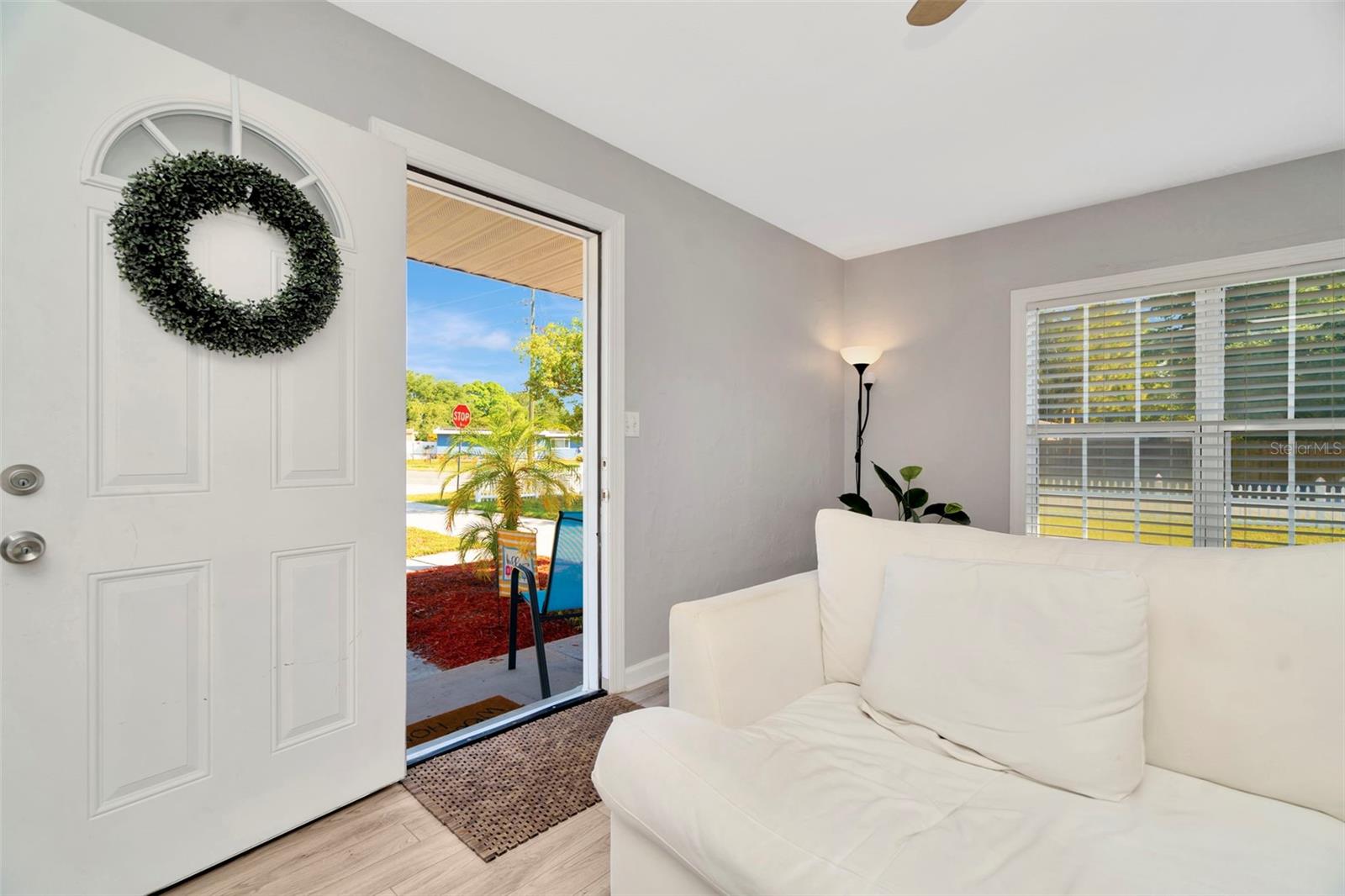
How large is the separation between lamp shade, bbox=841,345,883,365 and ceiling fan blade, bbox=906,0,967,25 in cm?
246

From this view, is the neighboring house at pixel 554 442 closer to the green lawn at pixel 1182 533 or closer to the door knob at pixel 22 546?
the door knob at pixel 22 546

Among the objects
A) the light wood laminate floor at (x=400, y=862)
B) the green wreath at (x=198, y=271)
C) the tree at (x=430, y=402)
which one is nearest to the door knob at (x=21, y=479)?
the green wreath at (x=198, y=271)

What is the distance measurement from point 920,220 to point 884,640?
9.46ft

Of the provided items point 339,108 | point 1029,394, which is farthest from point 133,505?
point 1029,394

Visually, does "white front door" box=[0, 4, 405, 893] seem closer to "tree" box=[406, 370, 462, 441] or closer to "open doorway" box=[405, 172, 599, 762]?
"open doorway" box=[405, 172, 599, 762]

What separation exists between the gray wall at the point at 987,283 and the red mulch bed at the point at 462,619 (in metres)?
2.32

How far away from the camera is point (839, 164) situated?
2.85 meters

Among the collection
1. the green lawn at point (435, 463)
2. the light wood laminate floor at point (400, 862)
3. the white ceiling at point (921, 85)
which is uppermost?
the white ceiling at point (921, 85)

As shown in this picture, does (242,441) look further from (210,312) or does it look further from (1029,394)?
(1029,394)

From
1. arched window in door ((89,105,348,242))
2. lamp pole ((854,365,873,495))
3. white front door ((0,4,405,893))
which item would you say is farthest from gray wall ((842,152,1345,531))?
arched window in door ((89,105,348,242))

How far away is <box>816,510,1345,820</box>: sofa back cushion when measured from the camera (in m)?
1.06

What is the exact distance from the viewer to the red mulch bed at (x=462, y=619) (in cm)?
328

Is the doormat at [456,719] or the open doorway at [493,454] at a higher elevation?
the open doorway at [493,454]
